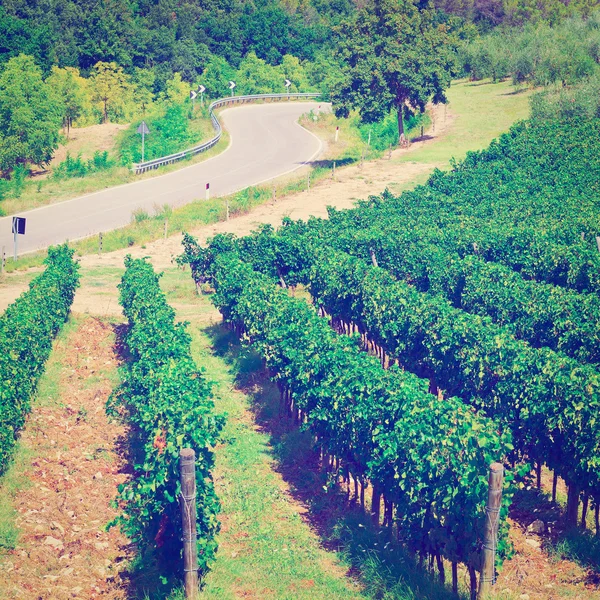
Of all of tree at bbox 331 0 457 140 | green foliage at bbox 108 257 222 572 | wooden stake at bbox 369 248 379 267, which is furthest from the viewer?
tree at bbox 331 0 457 140

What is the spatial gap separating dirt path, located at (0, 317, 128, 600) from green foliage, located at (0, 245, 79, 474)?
0.68m

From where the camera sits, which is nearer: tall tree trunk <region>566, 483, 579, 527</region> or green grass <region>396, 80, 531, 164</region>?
tall tree trunk <region>566, 483, 579, 527</region>

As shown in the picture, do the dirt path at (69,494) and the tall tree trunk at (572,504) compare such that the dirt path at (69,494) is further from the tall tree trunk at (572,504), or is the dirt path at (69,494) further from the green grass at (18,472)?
the tall tree trunk at (572,504)

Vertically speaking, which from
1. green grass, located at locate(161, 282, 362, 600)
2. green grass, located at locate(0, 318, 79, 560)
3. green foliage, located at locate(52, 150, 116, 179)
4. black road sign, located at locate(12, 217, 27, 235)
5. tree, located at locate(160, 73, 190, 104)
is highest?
tree, located at locate(160, 73, 190, 104)

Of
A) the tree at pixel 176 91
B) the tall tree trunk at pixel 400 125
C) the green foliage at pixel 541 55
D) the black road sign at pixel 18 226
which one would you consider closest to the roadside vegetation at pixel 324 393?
the black road sign at pixel 18 226

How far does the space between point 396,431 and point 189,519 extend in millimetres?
4121

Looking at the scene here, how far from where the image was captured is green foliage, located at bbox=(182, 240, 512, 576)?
42.2 ft

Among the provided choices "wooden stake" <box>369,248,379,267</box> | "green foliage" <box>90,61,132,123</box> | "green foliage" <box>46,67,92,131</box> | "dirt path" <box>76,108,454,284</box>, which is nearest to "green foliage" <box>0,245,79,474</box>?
"dirt path" <box>76,108,454,284</box>

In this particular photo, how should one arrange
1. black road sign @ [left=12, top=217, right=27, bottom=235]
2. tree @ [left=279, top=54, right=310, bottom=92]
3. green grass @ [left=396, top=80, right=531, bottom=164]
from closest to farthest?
1. black road sign @ [left=12, top=217, right=27, bottom=235]
2. green grass @ [left=396, top=80, right=531, bottom=164]
3. tree @ [left=279, top=54, right=310, bottom=92]

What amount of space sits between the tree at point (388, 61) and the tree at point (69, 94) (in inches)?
1124

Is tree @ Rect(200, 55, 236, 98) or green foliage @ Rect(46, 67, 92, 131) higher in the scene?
tree @ Rect(200, 55, 236, 98)

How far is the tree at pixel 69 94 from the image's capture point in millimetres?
72375

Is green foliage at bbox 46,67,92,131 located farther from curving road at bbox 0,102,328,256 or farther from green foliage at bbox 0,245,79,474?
green foliage at bbox 0,245,79,474

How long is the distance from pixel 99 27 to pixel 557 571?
278ft
